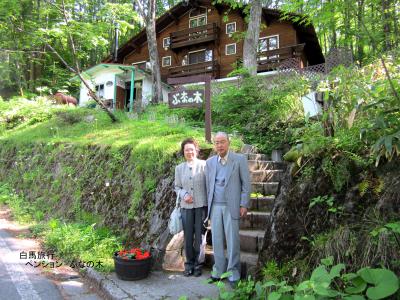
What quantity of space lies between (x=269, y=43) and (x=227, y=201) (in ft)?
64.1

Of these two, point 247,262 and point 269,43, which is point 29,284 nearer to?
point 247,262

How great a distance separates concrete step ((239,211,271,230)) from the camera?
5164 millimetres

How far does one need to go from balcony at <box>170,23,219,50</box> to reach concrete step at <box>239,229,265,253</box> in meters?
20.1

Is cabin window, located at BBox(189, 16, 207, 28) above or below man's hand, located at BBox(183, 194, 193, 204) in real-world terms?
above

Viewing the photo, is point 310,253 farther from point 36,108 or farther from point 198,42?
point 198,42

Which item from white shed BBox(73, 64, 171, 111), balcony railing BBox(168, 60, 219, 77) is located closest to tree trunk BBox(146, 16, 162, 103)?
white shed BBox(73, 64, 171, 111)

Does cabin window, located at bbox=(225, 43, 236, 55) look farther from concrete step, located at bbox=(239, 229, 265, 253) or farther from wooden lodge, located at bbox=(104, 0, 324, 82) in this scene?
concrete step, located at bbox=(239, 229, 265, 253)

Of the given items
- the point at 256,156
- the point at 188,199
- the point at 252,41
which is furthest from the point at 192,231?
the point at 252,41

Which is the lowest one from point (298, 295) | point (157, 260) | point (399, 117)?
point (157, 260)

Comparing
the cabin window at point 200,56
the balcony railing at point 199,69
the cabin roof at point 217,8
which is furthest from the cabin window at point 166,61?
the balcony railing at point 199,69

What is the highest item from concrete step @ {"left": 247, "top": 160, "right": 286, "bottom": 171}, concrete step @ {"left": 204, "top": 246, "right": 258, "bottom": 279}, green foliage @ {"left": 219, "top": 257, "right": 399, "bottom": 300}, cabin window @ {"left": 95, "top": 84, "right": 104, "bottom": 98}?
cabin window @ {"left": 95, "top": 84, "right": 104, "bottom": 98}

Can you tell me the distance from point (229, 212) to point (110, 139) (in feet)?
18.3

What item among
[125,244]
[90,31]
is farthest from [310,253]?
[90,31]

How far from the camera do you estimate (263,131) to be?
8.65 metres
